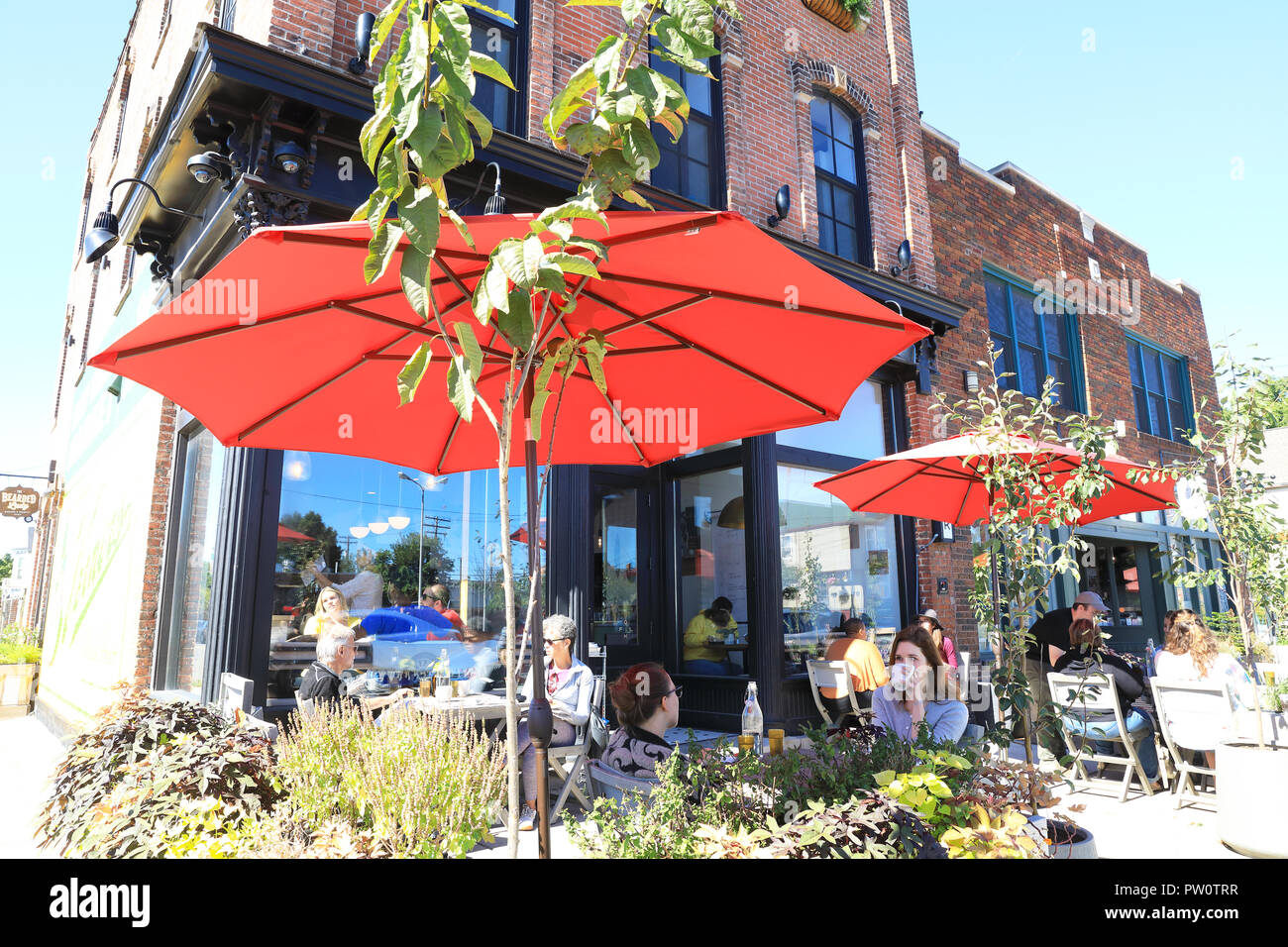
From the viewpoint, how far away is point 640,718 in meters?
3.97

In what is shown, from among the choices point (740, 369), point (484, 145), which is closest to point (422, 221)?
point (484, 145)

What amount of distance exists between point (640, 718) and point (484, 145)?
2.93 meters

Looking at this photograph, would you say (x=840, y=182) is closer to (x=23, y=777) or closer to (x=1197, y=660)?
(x=1197, y=660)

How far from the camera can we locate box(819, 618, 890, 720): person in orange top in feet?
22.1

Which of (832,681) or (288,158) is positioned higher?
(288,158)

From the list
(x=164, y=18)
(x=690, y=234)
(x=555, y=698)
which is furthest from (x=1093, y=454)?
(x=164, y=18)

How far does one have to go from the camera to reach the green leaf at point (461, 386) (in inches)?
72.4

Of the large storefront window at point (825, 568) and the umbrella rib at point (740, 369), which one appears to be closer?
the umbrella rib at point (740, 369)

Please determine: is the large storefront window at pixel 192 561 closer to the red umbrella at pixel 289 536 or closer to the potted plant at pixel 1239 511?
the red umbrella at pixel 289 536

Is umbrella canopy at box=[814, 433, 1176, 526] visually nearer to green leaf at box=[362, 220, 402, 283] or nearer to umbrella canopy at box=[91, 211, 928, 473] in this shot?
umbrella canopy at box=[91, 211, 928, 473]

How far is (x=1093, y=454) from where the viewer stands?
415 cm

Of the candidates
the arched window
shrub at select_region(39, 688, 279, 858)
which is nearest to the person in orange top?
shrub at select_region(39, 688, 279, 858)

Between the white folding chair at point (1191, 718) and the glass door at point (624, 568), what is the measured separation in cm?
466

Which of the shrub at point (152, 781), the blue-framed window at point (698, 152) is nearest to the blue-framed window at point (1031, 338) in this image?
the blue-framed window at point (698, 152)
